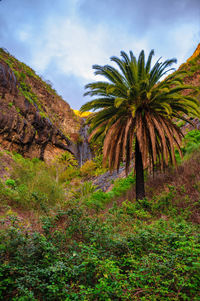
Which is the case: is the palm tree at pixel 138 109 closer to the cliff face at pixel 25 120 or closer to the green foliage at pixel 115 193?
the green foliage at pixel 115 193

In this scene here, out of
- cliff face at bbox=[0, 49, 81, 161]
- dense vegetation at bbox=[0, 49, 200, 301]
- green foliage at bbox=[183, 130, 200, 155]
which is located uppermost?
cliff face at bbox=[0, 49, 81, 161]

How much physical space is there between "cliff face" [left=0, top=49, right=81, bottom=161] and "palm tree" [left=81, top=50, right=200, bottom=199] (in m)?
15.5

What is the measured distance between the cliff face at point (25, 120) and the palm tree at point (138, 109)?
609 inches

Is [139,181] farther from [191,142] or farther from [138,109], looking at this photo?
[191,142]

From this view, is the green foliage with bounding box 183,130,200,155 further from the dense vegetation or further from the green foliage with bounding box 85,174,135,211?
the green foliage with bounding box 85,174,135,211

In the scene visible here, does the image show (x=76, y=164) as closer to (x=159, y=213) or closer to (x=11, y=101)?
(x=11, y=101)

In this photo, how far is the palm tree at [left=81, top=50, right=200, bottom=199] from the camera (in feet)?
25.0

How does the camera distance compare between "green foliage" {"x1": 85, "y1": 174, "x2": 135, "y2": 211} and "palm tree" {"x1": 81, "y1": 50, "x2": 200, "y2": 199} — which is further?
"green foliage" {"x1": 85, "y1": 174, "x2": 135, "y2": 211}

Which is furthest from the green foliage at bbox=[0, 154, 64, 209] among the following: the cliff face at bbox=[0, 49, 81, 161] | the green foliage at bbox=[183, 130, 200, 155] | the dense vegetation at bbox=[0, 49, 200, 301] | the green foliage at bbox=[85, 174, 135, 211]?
the cliff face at bbox=[0, 49, 81, 161]

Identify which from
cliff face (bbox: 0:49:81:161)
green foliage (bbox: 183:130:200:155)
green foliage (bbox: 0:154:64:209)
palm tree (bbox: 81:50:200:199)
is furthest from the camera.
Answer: cliff face (bbox: 0:49:81:161)

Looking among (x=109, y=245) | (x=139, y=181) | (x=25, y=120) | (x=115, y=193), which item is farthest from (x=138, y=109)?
(x=25, y=120)

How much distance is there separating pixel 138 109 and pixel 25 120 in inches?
746

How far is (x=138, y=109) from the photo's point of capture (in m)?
8.23

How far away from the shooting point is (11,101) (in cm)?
2192
